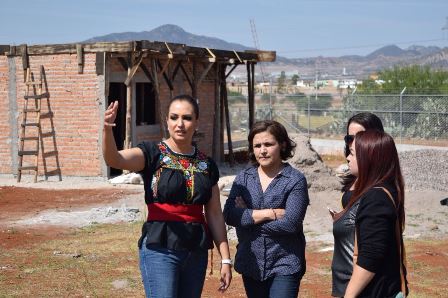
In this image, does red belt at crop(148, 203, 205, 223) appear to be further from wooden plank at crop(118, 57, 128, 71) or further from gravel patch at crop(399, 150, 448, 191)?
wooden plank at crop(118, 57, 128, 71)

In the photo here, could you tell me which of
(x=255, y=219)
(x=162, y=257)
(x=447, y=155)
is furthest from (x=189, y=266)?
(x=447, y=155)

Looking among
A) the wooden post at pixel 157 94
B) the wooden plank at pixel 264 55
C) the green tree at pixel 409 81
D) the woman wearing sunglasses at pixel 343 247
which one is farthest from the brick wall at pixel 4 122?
the green tree at pixel 409 81

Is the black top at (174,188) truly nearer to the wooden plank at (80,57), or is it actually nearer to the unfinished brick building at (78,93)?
the unfinished brick building at (78,93)

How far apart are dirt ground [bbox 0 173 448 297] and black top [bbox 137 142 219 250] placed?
11.6 ft

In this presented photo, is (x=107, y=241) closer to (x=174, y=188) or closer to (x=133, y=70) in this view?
(x=174, y=188)

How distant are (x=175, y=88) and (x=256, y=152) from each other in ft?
52.5

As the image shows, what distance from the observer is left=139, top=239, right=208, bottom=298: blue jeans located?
423 centimetres

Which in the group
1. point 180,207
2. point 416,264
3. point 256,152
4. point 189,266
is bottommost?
point 416,264

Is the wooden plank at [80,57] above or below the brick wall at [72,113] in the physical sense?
above

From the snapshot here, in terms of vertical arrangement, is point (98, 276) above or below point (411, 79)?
below

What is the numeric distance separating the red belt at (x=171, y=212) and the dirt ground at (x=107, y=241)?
3.55m

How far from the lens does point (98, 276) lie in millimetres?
8594

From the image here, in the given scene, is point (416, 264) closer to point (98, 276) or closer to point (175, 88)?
point (98, 276)

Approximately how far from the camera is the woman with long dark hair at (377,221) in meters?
3.65
